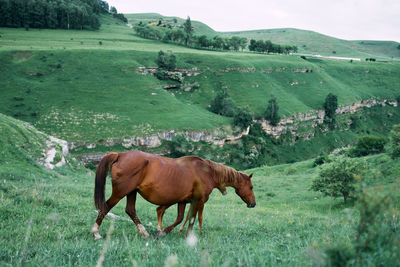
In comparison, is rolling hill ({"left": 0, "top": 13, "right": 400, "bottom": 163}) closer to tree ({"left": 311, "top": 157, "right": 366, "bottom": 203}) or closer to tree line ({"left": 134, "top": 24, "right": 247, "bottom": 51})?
tree line ({"left": 134, "top": 24, "right": 247, "bottom": 51})

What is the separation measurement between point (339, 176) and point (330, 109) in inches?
3481

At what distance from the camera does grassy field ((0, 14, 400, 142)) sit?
206ft

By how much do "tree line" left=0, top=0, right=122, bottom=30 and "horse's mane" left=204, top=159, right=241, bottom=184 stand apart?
443ft

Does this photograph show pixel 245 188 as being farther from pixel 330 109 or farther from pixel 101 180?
pixel 330 109

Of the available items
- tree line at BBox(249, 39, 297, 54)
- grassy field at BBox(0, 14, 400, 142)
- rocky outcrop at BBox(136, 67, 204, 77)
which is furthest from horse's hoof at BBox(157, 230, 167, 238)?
tree line at BBox(249, 39, 297, 54)

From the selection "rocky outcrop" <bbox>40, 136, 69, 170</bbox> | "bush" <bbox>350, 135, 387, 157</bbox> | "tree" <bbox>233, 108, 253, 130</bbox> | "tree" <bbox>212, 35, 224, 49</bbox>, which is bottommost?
"tree" <bbox>233, 108, 253, 130</bbox>

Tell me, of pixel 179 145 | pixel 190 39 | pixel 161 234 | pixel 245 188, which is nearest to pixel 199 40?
pixel 190 39

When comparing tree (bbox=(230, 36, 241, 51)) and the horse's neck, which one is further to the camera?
tree (bbox=(230, 36, 241, 51))

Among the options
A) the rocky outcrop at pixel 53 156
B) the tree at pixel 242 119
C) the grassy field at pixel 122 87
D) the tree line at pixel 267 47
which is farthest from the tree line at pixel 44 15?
the rocky outcrop at pixel 53 156

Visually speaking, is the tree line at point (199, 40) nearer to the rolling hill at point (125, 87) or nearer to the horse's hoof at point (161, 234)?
the rolling hill at point (125, 87)

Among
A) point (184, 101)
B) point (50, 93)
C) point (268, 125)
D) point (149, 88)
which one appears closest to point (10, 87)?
point (50, 93)

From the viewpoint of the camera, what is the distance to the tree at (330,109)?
99.6 meters

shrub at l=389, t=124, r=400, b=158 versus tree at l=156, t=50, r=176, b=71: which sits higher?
tree at l=156, t=50, r=176, b=71

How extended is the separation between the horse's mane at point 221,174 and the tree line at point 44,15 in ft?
443
